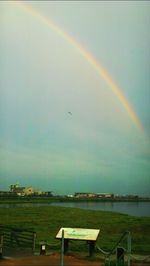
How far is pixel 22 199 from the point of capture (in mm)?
121875

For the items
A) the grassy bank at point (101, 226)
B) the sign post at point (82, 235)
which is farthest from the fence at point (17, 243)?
the grassy bank at point (101, 226)

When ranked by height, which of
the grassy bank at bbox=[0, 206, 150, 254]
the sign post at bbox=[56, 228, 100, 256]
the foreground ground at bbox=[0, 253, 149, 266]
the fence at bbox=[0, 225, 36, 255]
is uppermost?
the sign post at bbox=[56, 228, 100, 256]

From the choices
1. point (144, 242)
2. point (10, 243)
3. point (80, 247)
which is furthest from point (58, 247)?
point (144, 242)

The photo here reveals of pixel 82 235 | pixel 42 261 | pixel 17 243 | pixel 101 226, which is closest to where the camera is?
pixel 42 261

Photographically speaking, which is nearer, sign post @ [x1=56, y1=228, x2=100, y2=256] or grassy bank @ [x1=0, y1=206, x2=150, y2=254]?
sign post @ [x1=56, y1=228, x2=100, y2=256]

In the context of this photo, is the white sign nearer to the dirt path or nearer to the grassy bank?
the dirt path

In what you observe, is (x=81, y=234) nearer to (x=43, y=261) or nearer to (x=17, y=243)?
(x=43, y=261)

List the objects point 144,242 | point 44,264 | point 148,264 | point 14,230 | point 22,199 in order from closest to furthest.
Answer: point 44,264
point 148,264
point 14,230
point 144,242
point 22,199

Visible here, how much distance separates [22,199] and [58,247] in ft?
334

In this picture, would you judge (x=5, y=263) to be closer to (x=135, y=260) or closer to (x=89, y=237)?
(x=89, y=237)

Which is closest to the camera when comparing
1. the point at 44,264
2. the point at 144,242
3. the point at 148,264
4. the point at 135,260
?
the point at 44,264

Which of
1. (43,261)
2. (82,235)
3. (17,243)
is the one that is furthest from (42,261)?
(17,243)

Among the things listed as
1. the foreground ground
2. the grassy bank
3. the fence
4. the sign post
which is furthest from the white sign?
the grassy bank

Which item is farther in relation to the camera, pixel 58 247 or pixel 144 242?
pixel 144 242
